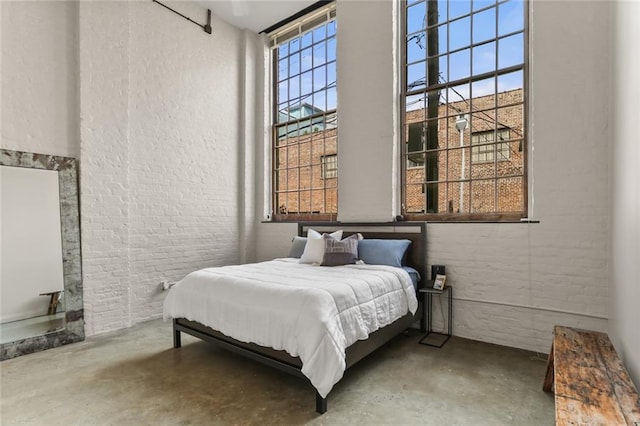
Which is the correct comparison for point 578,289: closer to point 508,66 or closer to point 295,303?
point 508,66

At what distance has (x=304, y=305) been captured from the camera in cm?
219

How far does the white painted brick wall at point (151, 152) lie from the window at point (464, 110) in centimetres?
257

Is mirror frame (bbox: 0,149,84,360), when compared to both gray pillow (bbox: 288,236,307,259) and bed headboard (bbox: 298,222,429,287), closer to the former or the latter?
gray pillow (bbox: 288,236,307,259)

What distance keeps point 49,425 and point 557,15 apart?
15.2ft

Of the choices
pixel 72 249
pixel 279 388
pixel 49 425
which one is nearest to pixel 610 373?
pixel 279 388

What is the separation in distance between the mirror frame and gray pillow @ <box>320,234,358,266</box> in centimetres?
238

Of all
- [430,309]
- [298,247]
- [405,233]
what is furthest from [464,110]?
[298,247]

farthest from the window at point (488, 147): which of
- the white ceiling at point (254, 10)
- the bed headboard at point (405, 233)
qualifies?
the white ceiling at point (254, 10)

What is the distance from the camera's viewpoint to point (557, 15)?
2.93 m

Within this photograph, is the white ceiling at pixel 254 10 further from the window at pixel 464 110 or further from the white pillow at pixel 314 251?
the white pillow at pixel 314 251

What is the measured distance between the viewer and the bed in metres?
2.08

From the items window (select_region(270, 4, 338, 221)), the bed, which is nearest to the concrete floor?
the bed

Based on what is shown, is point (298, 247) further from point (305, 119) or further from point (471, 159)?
point (471, 159)

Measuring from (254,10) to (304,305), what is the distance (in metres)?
4.25
